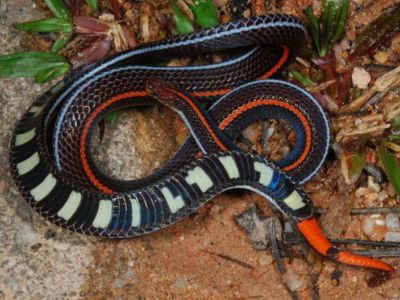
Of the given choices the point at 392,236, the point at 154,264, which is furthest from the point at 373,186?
the point at 154,264

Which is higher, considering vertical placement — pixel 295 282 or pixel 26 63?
pixel 26 63

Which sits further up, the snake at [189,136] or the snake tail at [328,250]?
the snake at [189,136]

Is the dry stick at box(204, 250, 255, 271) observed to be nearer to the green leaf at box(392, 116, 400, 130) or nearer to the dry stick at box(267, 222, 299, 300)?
the dry stick at box(267, 222, 299, 300)

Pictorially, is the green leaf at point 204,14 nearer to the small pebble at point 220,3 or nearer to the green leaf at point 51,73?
the small pebble at point 220,3

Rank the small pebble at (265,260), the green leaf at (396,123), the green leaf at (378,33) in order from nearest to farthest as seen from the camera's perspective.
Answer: the small pebble at (265,260) → the green leaf at (396,123) → the green leaf at (378,33)

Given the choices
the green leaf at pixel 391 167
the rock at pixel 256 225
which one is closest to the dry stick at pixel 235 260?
the rock at pixel 256 225

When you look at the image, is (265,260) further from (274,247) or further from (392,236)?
(392,236)

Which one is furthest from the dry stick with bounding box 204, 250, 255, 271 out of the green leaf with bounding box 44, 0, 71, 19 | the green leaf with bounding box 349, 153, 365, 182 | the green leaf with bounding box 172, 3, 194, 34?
the green leaf with bounding box 44, 0, 71, 19
